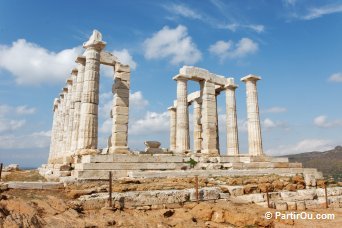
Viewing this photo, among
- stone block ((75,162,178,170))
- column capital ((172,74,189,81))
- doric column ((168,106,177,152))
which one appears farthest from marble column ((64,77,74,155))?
doric column ((168,106,177,152))

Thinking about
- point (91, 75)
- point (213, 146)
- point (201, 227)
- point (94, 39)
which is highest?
point (94, 39)

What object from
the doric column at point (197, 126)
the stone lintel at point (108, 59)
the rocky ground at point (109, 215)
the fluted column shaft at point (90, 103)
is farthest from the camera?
the doric column at point (197, 126)

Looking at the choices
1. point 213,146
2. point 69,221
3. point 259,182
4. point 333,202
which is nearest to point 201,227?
point 69,221

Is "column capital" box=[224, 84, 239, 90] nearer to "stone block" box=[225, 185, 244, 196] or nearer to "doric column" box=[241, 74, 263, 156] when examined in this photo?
"doric column" box=[241, 74, 263, 156]

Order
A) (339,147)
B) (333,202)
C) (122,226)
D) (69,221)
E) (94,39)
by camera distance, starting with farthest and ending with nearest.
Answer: (339,147) < (94,39) < (333,202) < (122,226) < (69,221)

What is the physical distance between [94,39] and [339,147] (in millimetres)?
127198

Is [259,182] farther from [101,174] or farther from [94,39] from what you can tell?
[94,39]

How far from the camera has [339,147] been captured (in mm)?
121688

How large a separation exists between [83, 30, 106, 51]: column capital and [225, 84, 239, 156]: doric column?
514 inches

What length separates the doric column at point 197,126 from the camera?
2881 centimetres

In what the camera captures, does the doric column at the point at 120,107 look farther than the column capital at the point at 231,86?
No

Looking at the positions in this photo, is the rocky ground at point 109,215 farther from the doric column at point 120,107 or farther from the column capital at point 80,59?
the column capital at point 80,59

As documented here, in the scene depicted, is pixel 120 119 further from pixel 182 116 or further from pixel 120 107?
pixel 182 116

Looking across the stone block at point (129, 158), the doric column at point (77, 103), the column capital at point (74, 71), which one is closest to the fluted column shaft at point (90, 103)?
the stone block at point (129, 158)
